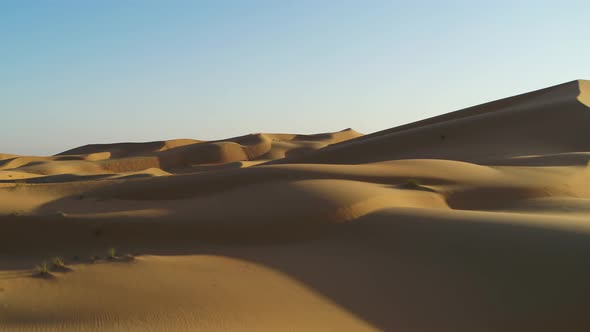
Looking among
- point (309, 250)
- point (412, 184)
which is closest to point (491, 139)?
point (412, 184)

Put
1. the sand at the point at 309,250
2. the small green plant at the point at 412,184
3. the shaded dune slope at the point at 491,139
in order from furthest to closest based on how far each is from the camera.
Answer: the shaded dune slope at the point at 491,139 → the small green plant at the point at 412,184 → the sand at the point at 309,250

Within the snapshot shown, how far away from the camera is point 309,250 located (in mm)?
8258

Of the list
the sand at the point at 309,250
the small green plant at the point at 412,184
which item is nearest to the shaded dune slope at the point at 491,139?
the sand at the point at 309,250

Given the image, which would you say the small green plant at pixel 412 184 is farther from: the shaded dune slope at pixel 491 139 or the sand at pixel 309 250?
the shaded dune slope at pixel 491 139

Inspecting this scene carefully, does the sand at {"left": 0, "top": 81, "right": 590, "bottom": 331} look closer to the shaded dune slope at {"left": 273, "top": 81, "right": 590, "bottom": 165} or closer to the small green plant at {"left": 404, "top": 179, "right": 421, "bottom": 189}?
the small green plant at {"left": 404, "top": 179, "right": 421, "bottom": 189}

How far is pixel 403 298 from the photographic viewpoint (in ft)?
19.5

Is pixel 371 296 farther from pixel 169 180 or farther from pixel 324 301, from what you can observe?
pixel 169 180

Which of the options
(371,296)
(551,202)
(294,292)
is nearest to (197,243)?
(294,292)

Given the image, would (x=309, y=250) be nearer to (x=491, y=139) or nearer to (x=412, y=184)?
(x=412, y=184)

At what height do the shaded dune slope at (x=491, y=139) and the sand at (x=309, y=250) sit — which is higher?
the shaded dune slope at (x=491, y=139)

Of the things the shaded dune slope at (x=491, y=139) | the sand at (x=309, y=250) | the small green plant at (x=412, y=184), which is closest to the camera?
the sand at (x=309, y=250)

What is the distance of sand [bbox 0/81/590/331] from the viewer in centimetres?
525

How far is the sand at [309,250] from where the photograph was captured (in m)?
5.25

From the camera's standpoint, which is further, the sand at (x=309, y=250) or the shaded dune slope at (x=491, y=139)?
the shaded dune slope at (x=491, y=139)
